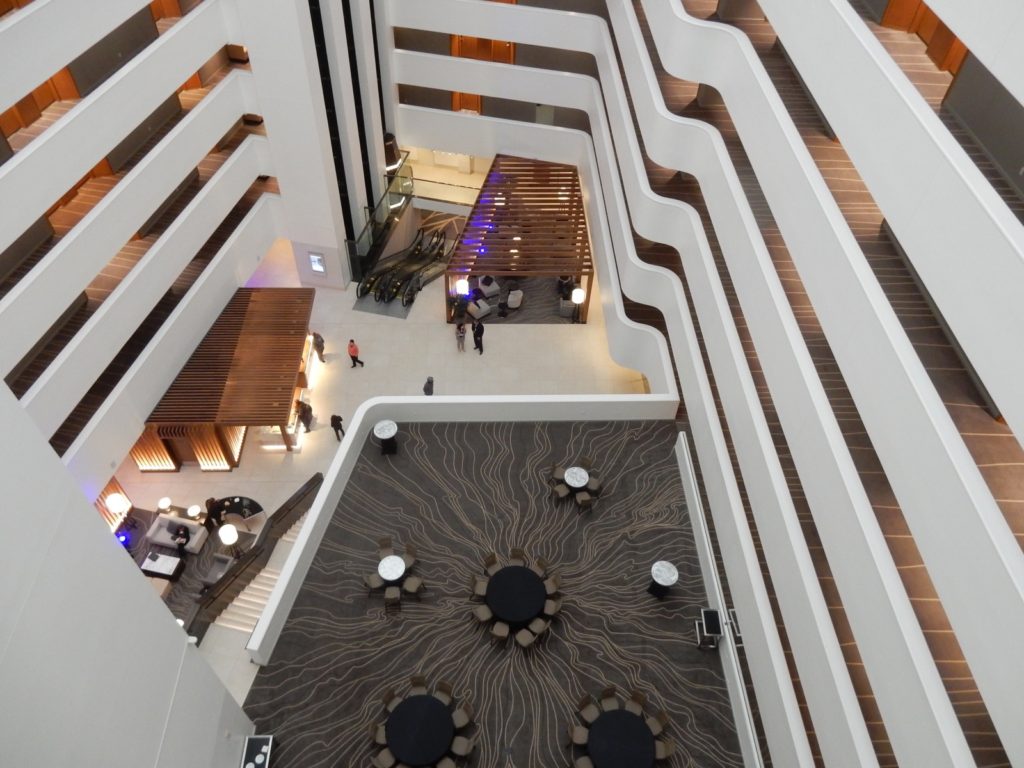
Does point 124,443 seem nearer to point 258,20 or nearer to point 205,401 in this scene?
point 205,401

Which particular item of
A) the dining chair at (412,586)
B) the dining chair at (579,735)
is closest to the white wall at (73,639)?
the dining chair at (412,586)

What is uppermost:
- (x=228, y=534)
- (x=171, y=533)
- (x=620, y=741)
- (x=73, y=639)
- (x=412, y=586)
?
(x=73, y=639)

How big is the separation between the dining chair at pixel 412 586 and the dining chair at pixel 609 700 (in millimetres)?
3404

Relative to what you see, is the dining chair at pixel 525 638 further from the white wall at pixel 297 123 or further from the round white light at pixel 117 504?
the white wall at pixel 297 123

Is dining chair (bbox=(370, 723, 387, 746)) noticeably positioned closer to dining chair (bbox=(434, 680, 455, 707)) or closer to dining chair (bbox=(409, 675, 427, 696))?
dining chair (bbox=(409, 675, 427, 696))

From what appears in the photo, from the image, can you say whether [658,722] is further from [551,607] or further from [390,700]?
[390,700]

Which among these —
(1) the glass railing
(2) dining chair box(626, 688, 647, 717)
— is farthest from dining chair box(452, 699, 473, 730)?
(1) the glass railing

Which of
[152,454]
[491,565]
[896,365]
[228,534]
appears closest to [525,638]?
[491,565]

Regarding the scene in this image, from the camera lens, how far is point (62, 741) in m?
5.81

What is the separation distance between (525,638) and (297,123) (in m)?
14.9

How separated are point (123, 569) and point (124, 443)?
35.8 ft

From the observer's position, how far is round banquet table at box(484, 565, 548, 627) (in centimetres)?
1120

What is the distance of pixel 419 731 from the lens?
989cm

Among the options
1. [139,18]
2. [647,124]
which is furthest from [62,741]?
[139,18]
